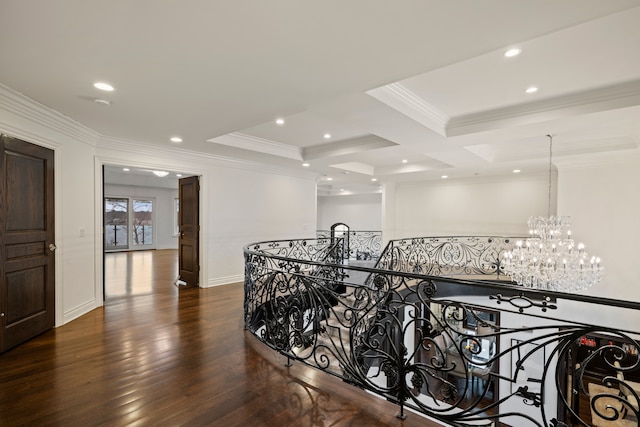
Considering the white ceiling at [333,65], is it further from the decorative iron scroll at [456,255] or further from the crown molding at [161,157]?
the decorative iron scroll at [456,255]

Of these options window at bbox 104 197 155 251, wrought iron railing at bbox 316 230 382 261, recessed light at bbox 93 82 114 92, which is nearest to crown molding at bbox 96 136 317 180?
recessed light at bbox 93 82 114 92

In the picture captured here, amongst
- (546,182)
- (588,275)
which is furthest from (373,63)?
(546,182)

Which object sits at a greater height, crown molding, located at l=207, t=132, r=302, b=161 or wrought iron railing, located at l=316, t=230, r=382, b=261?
crown molding, located at l=207, t=132, r=302, b=161

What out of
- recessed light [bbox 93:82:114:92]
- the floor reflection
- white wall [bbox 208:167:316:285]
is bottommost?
the floor reflection

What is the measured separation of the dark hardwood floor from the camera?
222 centimetres

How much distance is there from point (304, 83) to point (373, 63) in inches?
27.1

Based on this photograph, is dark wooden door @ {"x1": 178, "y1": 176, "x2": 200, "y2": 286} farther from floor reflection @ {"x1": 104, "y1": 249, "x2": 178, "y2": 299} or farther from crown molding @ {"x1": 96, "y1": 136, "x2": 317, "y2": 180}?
floor reflection @ {"x1": 104, "y1": 249, "x2": 178, "y2": 299}

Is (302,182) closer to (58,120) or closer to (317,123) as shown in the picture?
(317,123)

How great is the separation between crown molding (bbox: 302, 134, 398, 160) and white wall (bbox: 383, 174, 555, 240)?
16.1ft

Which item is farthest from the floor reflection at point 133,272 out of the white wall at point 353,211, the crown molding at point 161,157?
the white wall at point 353,211

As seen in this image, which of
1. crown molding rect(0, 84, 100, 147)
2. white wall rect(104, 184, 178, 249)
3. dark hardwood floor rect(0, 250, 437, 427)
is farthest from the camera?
white wall rect(104, 184, 178, 249)

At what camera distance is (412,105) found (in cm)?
386

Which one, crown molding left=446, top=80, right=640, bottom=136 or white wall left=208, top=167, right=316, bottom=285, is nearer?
crown molding left=446, top=80, right=640, bottom=136

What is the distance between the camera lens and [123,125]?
13.9ft
